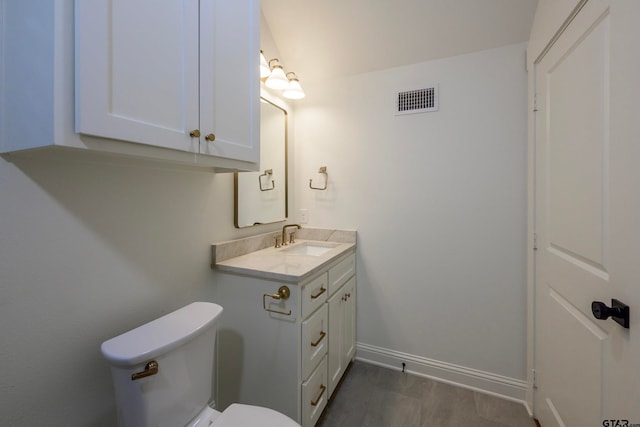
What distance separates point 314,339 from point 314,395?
1.01ft

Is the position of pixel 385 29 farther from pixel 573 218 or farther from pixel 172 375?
pixel 172 375

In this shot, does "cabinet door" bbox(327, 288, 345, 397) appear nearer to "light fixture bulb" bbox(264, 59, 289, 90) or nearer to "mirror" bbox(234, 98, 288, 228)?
"mirror" bbox(234, 98, 288, 228)

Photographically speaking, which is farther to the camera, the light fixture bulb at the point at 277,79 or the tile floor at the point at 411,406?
the light fixture bulb at the point at 277,79

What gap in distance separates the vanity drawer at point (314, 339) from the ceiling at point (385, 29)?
70.7 inches

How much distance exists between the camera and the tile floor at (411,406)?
1.49 m

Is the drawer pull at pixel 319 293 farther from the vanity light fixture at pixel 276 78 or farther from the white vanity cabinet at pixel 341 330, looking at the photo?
the vanity light fixture at pixel 276 78

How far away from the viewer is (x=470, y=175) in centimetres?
174

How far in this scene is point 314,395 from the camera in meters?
1.38

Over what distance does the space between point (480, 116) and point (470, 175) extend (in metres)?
0.39

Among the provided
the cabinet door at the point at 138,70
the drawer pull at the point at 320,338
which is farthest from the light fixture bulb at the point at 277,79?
the drawer pull at the point at 320,338

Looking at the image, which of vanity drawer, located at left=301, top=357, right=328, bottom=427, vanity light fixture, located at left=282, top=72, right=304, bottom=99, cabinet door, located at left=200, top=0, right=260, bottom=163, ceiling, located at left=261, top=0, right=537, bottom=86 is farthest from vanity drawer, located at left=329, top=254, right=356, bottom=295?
ceiling, located at left=261, top=0, right=537, bottom=86

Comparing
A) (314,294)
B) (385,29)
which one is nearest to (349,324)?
(314,294)

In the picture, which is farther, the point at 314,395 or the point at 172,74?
the point at 314,395

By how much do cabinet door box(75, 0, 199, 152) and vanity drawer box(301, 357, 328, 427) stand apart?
1.26 metres
